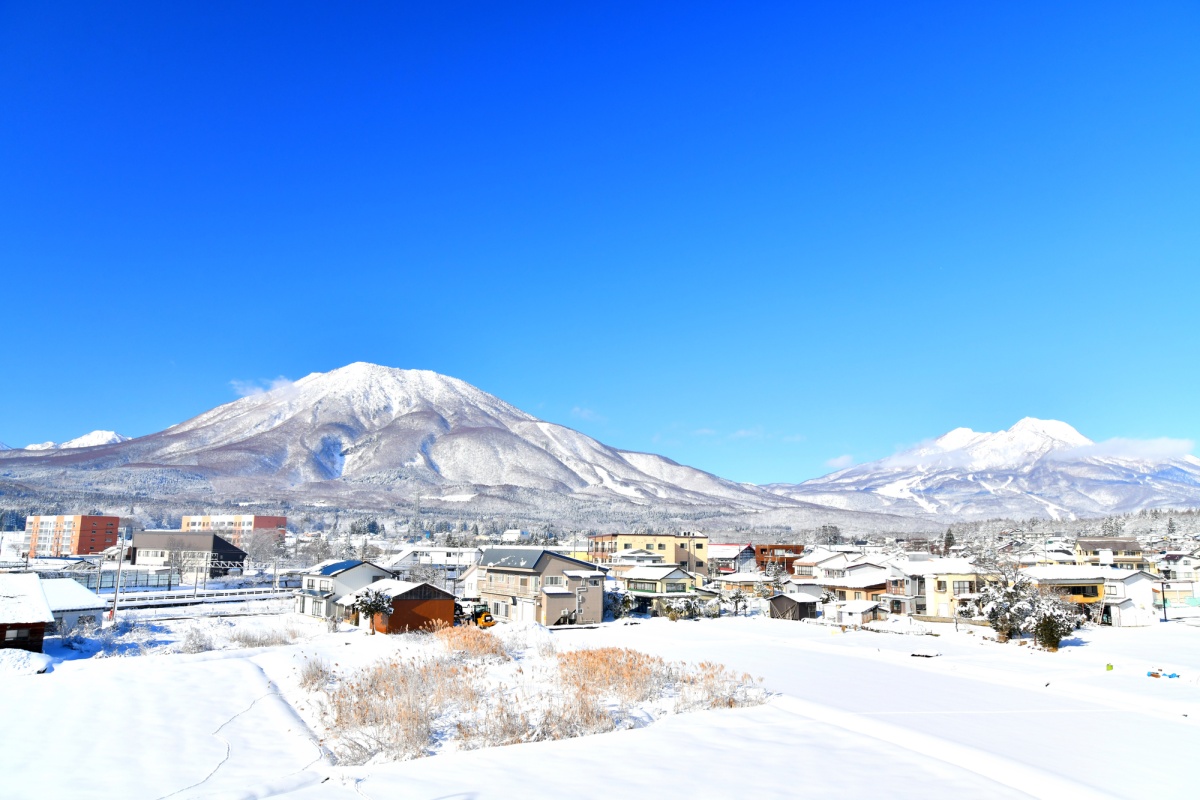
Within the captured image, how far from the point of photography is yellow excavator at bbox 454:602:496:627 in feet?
104

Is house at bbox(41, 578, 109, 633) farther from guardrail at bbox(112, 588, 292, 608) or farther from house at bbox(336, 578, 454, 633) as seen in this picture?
house at bbox(336, 578, 454, 633)

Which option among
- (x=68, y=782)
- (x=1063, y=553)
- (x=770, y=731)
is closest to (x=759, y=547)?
(x=1063, y=553)

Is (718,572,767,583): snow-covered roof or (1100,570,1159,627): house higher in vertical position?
(1100,570,1159,627): house

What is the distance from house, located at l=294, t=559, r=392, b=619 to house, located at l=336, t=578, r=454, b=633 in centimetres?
476

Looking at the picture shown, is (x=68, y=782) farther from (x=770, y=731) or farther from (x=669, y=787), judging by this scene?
(x=770, y=731)

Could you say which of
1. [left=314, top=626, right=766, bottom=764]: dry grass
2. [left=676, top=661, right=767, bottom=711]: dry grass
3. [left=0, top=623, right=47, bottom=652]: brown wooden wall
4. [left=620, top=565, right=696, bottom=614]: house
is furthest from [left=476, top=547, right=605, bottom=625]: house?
[left=0, top=623, right=47, bottom=652]: brown wooden wall

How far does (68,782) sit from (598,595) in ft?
87.0

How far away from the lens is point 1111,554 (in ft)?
190

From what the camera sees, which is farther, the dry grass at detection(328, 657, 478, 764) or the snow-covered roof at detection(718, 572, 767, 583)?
the snow-covered roof at detection(718, 572, 767, 583)

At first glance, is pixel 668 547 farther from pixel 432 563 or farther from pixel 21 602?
pixel 21 602

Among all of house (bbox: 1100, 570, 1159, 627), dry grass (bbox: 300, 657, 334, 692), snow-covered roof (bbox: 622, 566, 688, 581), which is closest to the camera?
dry grass (bbox: 300, 657, 334, 692)

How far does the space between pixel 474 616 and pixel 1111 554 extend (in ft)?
162

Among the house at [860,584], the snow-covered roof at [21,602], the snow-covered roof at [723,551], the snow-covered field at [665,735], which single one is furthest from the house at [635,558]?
the snow-covered roof at [21,602]

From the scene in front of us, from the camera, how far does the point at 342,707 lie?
13.8 m
